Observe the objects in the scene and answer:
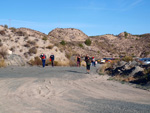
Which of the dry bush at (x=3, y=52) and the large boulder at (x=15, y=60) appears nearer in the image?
the large boulder at (x=15, y=60)

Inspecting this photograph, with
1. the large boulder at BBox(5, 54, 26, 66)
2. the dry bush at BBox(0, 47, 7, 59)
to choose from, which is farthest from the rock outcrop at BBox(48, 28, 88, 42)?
the large boulder at BBox(5, 54, 26, 66)

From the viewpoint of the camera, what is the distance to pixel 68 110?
8.47m

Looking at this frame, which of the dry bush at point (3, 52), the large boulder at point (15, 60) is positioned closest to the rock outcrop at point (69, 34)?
the dry bush at point (3, 52)

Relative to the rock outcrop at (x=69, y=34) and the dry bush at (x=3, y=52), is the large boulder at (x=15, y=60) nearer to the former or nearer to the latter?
the dry bush at (x=3, y=52)

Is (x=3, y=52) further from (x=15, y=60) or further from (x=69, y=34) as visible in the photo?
(x=69, y=34)

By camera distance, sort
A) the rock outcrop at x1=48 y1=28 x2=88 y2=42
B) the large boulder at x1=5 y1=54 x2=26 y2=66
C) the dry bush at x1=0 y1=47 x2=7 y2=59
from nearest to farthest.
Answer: the large boulder at x1=5 y1=54 x2=26 y2=66 < the dry bush at x1=0 y1=47 x2=7 y2=59 < the rock outcrop at x1=48 y1=28 x2=88 y2=42

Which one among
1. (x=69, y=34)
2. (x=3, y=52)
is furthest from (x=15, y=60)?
(x=69, y=34)

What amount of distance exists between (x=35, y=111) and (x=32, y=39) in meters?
35.3

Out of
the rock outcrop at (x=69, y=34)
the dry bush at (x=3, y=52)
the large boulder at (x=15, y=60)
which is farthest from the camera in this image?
the rock outcrop at (x=69, y=34)

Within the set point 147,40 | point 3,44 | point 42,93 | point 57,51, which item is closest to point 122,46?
point 147,40

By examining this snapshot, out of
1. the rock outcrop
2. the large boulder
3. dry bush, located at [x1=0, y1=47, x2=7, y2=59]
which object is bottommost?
the large boulder

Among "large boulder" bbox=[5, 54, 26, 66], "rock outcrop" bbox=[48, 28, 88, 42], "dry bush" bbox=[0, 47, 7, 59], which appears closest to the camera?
"large boulder" bbox=[5, 54, 26, 66]

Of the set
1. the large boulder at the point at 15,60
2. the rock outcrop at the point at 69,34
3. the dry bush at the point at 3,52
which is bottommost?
the large boulder at the point at 15,60

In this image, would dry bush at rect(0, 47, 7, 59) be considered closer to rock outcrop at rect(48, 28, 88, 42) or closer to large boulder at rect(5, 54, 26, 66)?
large boulder at rect(5, 54, 26, 66)
